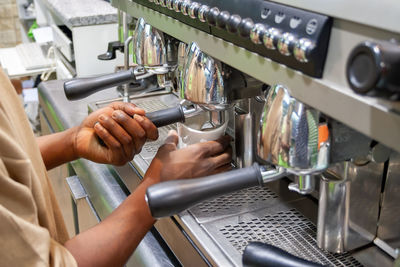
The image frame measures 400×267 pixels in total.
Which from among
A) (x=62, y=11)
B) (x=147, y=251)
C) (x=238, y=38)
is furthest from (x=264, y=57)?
(x=62, y=11)

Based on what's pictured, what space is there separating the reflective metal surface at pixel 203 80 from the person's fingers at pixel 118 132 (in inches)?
6.5

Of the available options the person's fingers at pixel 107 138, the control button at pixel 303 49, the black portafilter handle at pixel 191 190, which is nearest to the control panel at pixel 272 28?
the control button at pixel 303 49

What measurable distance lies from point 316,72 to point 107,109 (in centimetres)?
47

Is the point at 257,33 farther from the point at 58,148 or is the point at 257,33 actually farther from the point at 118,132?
the point at 58,148

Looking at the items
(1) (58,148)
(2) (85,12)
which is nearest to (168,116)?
(1) (58,148)

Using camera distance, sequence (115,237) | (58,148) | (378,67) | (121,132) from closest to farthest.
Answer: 1. (378,67)
2. (115,237)
3. (121,132)
4. (58,148)

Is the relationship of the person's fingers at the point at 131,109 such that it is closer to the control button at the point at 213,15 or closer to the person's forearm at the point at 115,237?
the person's forearm at the point at 115,237

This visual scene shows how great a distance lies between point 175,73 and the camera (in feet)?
2.88

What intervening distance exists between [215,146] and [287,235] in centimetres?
18

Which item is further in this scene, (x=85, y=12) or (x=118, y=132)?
(x=85, y=12)

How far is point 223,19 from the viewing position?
1.98ft

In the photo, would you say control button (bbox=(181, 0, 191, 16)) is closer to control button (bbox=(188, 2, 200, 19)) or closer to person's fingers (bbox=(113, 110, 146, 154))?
control button (bbox=(188, 2, 200, 19))

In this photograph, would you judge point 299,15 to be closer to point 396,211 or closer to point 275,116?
point 275,116

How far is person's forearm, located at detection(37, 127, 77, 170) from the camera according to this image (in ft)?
3.13
